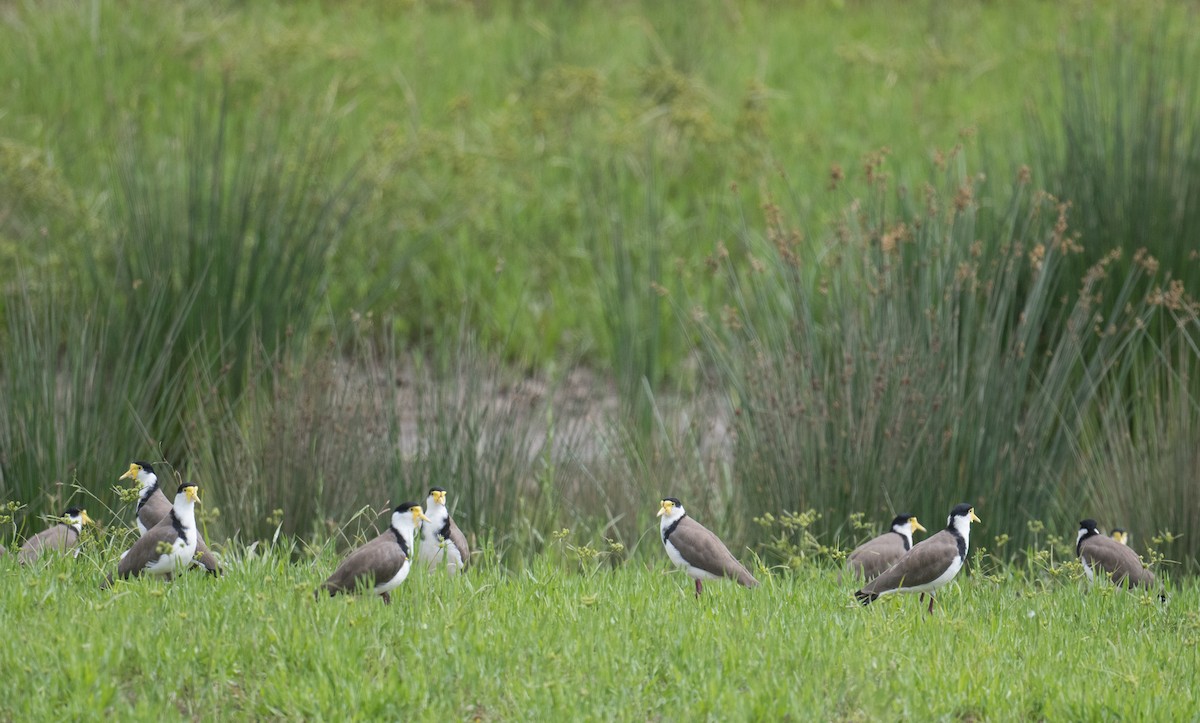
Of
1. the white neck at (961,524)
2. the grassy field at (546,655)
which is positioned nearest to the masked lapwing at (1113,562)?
the grassy field at (546,655)

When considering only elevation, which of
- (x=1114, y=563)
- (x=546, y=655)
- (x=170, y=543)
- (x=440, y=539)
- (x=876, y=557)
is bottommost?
(x=1114, y=563)

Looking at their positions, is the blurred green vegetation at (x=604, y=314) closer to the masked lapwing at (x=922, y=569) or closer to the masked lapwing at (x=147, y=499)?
the masked lapwing at (x=147, y=499)

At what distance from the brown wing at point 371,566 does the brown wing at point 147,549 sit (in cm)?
49

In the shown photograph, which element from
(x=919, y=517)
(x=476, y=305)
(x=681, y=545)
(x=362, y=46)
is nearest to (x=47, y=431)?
(x=681, y=545)

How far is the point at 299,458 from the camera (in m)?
5.52

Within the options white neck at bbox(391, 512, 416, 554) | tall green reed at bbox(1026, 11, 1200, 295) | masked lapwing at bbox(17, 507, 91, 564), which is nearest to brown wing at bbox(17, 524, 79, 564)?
masked lapwing at bbox(17, 507, 91, 564)

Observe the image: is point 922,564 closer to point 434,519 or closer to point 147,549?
point 434,519

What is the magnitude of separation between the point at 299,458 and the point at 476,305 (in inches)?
138

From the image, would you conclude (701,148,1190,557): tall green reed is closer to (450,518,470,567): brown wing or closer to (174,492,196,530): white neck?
(450,518,470,567): brown wing

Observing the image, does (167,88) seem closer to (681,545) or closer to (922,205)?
(922,205)

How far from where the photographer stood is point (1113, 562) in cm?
489

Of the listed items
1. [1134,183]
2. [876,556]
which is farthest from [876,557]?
[1134,183]

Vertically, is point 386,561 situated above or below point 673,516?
above

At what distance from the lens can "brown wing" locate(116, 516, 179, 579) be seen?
428 centimetres
